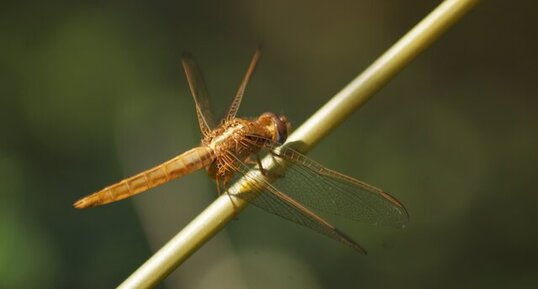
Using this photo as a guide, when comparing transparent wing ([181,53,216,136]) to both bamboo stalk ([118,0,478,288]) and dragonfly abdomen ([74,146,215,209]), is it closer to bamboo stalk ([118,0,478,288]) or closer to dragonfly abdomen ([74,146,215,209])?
dragonfly abdomen ([74,146,215,209])

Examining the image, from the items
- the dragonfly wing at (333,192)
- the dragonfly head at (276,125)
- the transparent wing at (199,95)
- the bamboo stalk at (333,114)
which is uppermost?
the transparent wing at (199,95)

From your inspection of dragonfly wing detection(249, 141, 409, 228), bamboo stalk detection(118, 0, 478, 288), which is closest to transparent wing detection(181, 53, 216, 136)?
dragonfly wing detection(249, 141, 409, 228)

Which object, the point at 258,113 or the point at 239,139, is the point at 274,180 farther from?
the point at 258,113

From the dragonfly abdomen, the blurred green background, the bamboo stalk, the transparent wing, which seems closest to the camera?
the bamboo stalk

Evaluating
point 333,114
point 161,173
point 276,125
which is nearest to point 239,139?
point 276,125

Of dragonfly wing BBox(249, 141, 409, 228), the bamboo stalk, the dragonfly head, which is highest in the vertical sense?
the dragonfly head

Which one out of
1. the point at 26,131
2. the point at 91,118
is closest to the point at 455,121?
the point at 91,118

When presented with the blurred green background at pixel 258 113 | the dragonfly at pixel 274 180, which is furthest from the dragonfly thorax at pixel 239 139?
the blurred green background at pixel 258 113

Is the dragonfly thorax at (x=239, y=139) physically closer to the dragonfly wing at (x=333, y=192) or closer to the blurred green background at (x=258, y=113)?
the dragonfly wing at (x=333, y=192)
